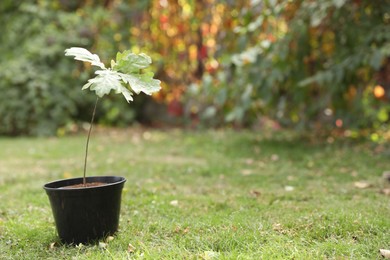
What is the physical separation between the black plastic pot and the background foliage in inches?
120

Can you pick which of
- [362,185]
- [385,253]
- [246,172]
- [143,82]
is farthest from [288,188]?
[143,82]

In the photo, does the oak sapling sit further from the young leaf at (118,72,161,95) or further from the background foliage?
the background foliage

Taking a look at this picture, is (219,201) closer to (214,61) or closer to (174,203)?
(174,203)

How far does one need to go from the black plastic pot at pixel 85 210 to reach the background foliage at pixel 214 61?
3.05 m

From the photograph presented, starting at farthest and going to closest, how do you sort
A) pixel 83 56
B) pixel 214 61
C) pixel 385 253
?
pixel 214 61
pixel 83 56
pixel 385 253

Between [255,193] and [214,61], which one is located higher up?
[214,61]

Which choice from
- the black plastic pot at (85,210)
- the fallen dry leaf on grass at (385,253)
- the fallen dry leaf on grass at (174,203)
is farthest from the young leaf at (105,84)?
the fallen dry leaf on grass at (385,253)

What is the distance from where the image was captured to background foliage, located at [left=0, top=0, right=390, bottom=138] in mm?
5473

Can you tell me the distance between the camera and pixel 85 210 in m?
2.52

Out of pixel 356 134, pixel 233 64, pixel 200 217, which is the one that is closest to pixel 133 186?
pixel 200 217

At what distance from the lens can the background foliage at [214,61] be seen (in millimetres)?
5473

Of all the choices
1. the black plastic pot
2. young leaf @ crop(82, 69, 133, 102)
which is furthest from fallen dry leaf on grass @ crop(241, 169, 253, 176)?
young leaf @ crop(82, 69, 133, 102)

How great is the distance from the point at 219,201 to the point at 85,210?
119cm

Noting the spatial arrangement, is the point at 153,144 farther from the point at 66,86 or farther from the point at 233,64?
the point at 66,86
